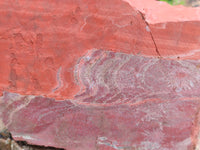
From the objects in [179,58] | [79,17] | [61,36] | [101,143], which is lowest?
[101,143]

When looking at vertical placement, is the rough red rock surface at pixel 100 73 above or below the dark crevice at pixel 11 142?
above

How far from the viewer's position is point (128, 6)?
1221mm

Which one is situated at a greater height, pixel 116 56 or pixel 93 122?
pixel 116 56

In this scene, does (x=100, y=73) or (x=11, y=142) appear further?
(x=11, y=142)

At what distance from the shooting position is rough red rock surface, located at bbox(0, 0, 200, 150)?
1.24 meters

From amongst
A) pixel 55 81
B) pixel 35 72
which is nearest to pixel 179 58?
pixel 55 81

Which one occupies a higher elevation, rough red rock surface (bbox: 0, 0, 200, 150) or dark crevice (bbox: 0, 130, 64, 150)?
rough red rock surface (bbox: 0, 0, 200, 150)

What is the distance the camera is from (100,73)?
1.30m

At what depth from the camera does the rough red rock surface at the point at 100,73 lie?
1.24 metres

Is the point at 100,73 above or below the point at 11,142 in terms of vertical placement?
above

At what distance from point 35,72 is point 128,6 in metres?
0.69

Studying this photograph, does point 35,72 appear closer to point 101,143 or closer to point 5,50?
point 5,50

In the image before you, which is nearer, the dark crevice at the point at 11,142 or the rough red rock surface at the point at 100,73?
the rough red rock surface at the point at 100,73

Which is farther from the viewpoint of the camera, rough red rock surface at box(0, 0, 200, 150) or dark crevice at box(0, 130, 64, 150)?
dark crevice at box(0, 130, 64, 150)
